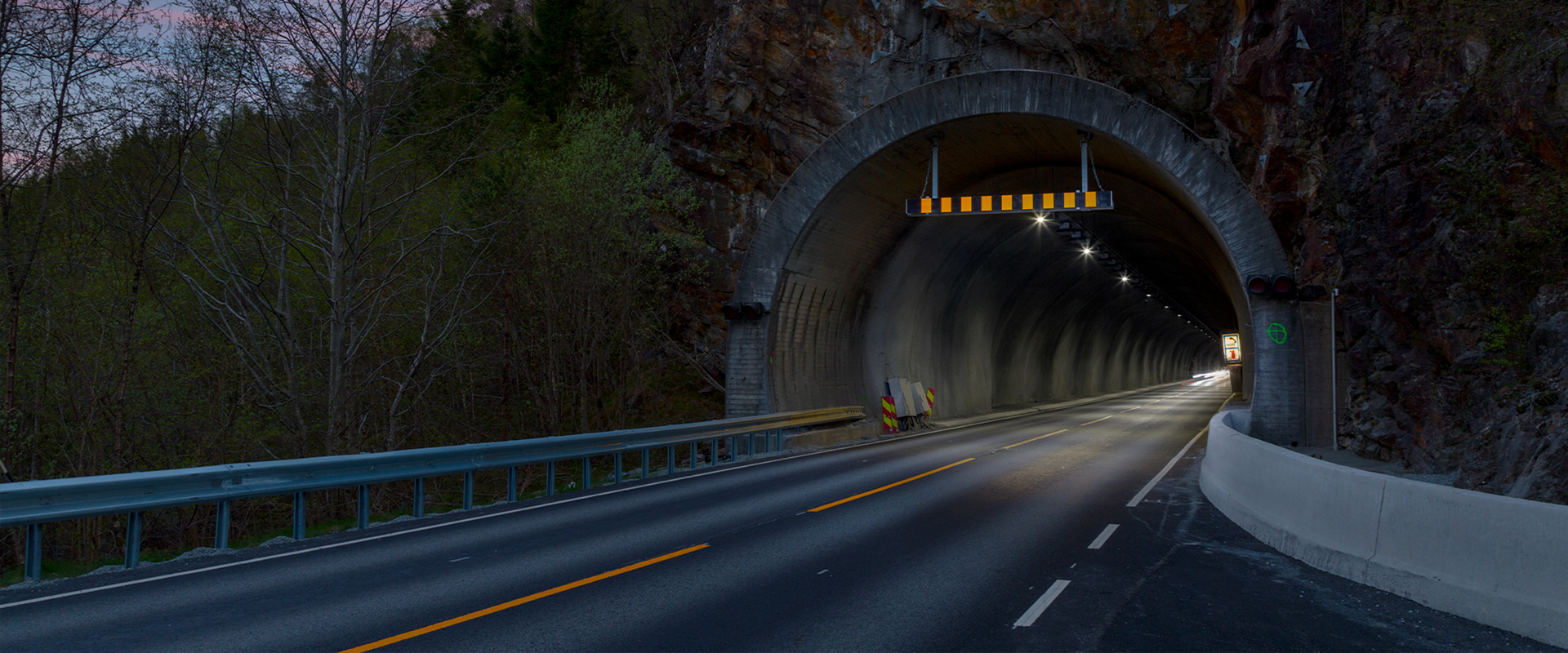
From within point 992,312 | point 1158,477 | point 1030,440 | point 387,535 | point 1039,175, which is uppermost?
point 1039,175

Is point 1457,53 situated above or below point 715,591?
above

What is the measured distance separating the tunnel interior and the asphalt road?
11479 mm

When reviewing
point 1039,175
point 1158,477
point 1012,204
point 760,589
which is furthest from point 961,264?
point 760,589

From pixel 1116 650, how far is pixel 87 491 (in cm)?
850

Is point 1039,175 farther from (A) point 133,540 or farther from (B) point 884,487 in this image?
(A) point 133,540

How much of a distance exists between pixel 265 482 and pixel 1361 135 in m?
20.0

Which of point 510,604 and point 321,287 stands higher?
point 321,287

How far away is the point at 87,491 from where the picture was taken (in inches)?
299

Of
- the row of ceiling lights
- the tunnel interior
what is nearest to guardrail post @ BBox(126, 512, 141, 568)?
the tunnel interior

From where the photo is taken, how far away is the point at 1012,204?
19250mm

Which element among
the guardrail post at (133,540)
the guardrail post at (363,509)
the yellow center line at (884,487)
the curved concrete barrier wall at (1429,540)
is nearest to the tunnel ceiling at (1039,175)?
the yellow center line at (884,487)

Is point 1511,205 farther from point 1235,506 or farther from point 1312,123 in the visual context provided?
point 1312,123

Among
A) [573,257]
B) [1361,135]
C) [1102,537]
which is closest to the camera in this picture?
[1102,537]

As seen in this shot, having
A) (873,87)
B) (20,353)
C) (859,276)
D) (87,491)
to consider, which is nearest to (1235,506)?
(87,491)
